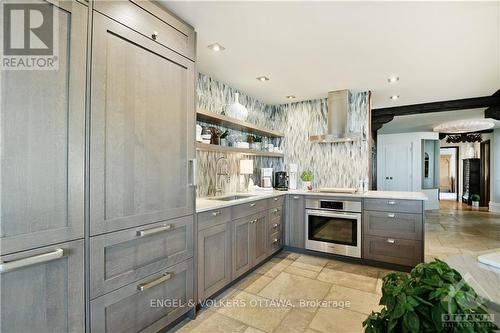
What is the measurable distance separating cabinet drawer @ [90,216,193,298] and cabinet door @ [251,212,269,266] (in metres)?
1.12

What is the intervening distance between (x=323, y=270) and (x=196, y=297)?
1703 mm

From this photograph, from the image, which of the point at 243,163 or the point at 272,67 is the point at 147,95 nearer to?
the point at 272,67

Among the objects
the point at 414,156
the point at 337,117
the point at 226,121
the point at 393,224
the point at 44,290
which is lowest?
the point at 393,224

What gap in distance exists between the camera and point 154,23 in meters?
1.70

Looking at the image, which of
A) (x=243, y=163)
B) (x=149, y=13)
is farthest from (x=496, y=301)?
(x=243, y=163)

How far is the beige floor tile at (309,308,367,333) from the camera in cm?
192

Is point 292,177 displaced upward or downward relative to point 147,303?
upward

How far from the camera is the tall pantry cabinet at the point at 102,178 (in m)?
1.08

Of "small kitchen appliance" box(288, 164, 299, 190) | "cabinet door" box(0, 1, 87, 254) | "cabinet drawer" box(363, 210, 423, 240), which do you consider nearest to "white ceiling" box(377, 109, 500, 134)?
"small kitchen appliance" box(288, 164, 299, 190)

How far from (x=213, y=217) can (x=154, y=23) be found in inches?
64.0

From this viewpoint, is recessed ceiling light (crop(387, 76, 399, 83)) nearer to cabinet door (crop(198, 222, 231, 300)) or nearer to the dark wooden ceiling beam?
the dark wooden ceiling beam

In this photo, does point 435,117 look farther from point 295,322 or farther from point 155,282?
point 155,282

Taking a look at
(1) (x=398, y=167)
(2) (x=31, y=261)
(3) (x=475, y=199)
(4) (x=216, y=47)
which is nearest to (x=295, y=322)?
(2) (x=31, y=261)

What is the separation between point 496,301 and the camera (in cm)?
68
